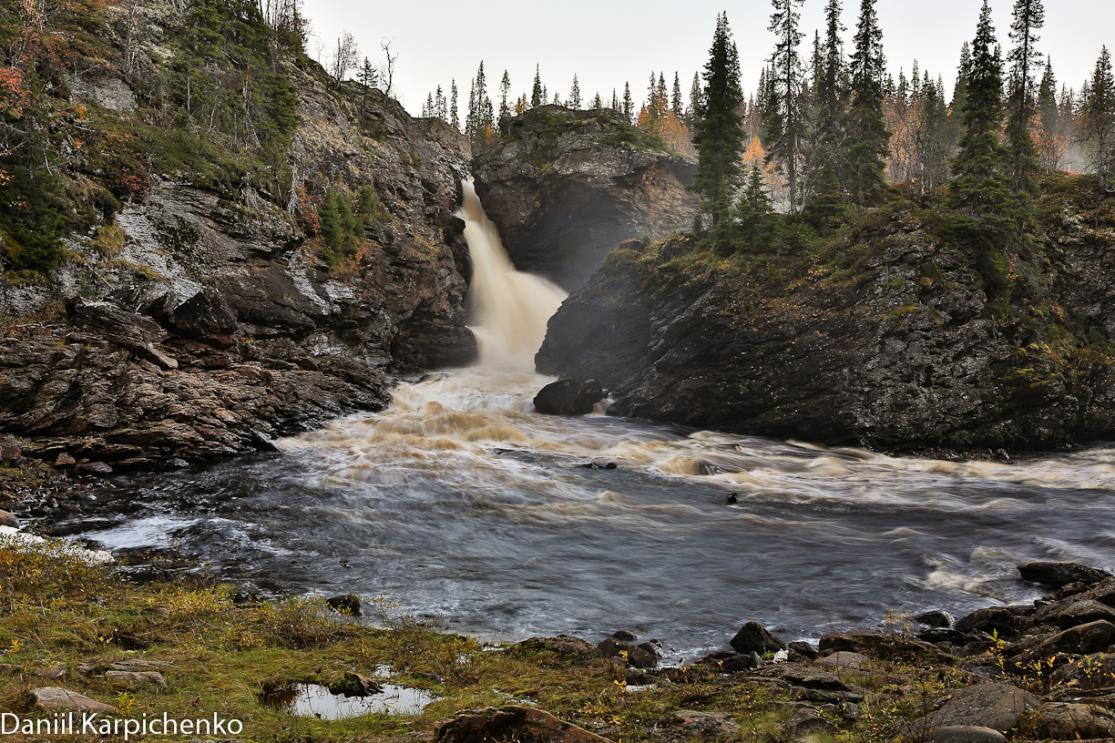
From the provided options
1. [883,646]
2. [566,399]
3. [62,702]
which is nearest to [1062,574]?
[883,646]

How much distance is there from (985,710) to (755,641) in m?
4.71

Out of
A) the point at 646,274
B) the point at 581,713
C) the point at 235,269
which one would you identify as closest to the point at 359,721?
the point at 581,713

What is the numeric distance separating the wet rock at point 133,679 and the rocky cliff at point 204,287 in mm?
16131

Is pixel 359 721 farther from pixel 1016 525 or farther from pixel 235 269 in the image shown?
pixel 235 269

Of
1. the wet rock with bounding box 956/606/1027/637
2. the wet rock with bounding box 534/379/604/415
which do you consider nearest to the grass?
the wet rock with bounding box 956/606/1027/637

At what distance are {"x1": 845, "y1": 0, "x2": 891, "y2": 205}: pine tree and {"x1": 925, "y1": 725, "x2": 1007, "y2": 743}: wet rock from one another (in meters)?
39.0

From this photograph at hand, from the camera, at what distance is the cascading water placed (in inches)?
468

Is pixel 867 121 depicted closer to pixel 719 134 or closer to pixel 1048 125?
pixel 719 134

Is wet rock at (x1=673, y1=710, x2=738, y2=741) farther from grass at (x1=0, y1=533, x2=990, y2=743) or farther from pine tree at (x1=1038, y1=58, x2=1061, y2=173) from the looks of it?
pine tree at (x1=1038, y1=58, x2=1061, y2=173)

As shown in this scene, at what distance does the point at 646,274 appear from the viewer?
38812mm

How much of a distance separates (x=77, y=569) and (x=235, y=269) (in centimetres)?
2258

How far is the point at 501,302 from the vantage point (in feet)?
167

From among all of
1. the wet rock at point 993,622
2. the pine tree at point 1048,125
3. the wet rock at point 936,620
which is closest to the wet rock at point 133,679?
the wet rock at point 993,622

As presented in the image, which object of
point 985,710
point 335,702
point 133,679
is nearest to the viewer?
point 985,710
